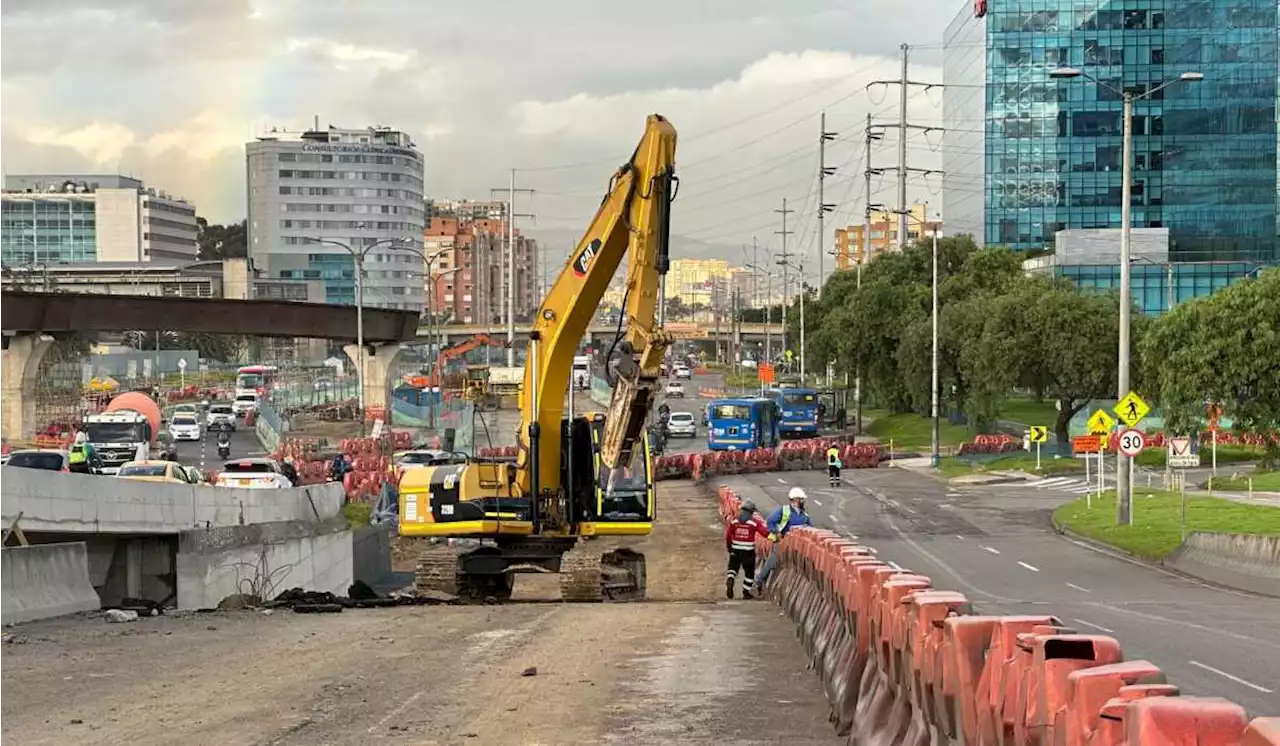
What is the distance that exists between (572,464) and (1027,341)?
1971 inches

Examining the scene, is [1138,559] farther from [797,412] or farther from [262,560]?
[797,412]

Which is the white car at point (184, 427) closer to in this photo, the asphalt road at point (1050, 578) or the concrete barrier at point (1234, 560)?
the asphalt road at point (1050, 578)

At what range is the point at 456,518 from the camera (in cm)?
2792

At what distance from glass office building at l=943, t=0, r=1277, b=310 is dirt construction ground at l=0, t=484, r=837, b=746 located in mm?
109543

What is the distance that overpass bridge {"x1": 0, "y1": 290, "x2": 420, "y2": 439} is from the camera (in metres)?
75.1

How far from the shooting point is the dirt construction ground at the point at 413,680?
11984 millimetres

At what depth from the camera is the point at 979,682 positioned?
7.70 m

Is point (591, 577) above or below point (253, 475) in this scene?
below

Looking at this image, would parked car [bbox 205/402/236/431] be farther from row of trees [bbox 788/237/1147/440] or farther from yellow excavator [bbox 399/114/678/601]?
yellow excavator [bbox 399/114/678/601]

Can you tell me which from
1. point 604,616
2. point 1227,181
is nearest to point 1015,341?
point 604,616

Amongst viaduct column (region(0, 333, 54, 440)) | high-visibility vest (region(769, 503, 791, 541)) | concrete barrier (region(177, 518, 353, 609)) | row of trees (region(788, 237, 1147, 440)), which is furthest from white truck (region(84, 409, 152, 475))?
row of trees (region(788, 237, 1147, 440))

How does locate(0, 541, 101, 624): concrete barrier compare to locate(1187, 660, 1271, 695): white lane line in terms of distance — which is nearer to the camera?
locate(1187, 660, 1271, 695): white lane line

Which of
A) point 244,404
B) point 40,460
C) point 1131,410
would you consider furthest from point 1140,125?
point 40,460

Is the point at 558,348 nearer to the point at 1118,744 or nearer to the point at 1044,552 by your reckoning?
the point at 1044,552
